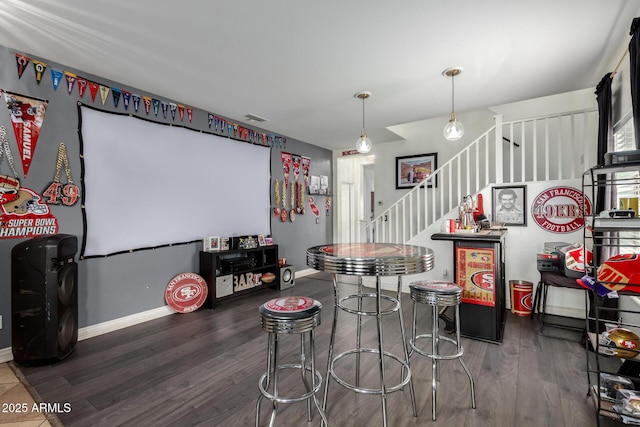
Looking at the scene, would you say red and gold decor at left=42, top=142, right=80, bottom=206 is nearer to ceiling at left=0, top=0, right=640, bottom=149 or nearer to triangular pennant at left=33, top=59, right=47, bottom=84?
triangular pennant at left=33, top=59, right=47, bottom=84

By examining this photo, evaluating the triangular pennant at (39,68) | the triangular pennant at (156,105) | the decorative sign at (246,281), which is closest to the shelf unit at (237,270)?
the decorative sign at (246,281)

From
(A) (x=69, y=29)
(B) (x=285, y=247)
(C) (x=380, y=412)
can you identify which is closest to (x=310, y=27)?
(A) (x=69, y=29)

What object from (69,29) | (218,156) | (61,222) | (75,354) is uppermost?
(69,29)

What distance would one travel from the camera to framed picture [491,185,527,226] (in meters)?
3.60

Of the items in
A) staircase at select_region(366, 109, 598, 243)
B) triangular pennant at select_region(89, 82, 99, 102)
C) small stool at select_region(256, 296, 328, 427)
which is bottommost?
small stool at select_region(256, 296, 328, 427)

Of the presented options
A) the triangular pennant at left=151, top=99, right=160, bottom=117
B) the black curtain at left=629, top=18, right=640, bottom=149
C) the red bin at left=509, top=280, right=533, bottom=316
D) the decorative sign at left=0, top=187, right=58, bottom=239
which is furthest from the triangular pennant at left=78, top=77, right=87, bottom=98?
the red bin at left=509, top=280, right=533, bottom=316

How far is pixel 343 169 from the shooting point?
22.1ft

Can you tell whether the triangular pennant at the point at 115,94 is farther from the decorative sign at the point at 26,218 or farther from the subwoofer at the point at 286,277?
the subwoofer at the point at 286,277

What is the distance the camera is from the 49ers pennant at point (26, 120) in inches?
98.1

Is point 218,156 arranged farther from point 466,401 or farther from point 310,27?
point 466,401

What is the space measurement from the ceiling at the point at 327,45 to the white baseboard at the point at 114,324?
8.19 ft

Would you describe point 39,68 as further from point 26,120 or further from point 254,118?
point 254,118

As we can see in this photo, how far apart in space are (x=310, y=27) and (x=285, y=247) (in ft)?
12.2

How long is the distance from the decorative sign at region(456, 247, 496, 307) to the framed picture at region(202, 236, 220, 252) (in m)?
2.90
